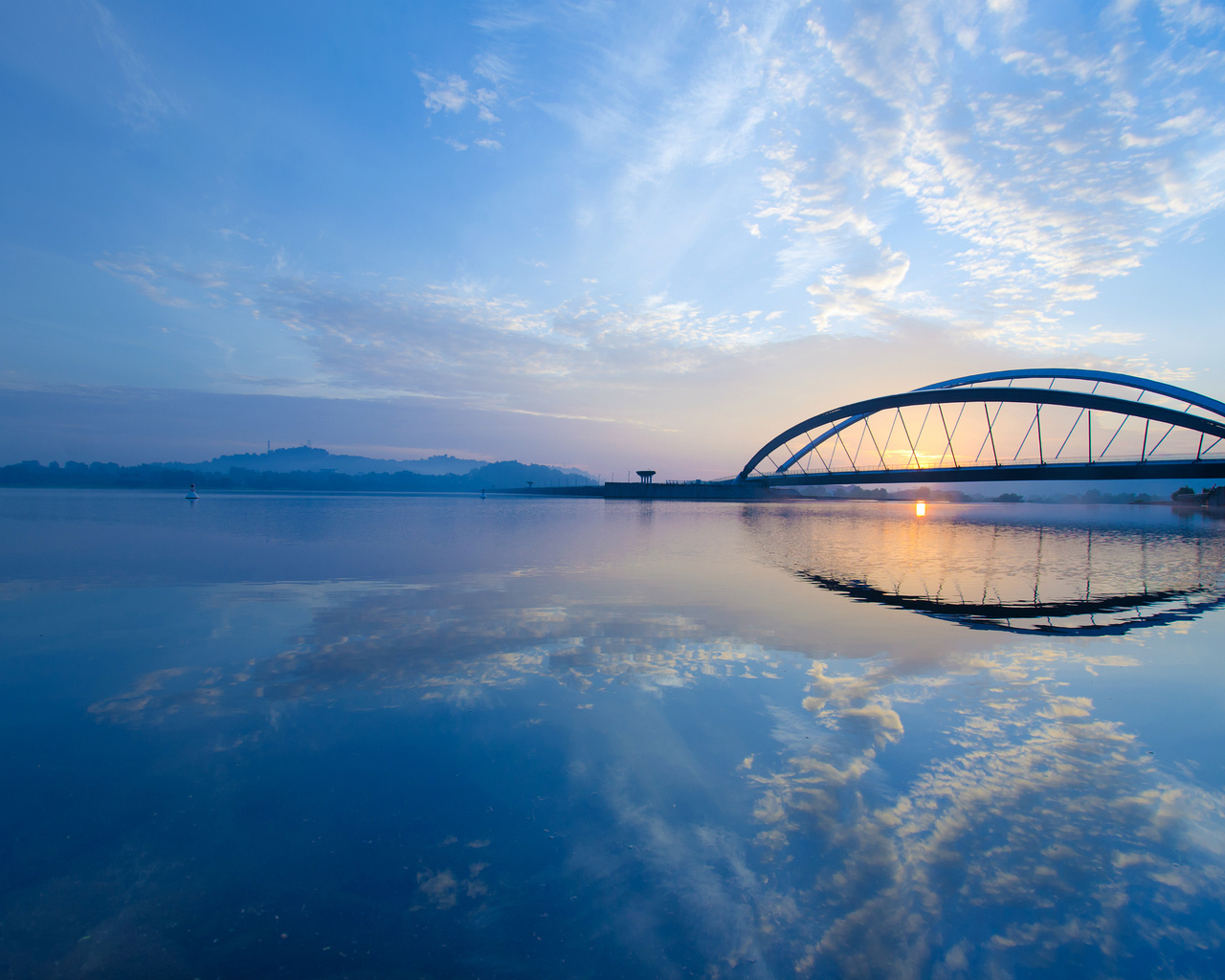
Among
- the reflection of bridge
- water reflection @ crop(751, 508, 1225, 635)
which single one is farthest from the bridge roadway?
the reflection of bridge

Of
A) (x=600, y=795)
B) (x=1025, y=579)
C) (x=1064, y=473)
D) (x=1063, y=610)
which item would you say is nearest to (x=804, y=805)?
(x=600, y=795)

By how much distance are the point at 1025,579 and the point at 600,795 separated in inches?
768

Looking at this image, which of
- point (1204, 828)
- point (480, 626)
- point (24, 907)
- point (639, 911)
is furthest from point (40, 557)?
point (1204, 828)

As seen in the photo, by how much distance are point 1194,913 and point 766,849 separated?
9.14ft

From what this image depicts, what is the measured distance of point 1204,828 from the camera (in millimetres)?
4902

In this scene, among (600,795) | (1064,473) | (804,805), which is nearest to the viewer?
(804,805)

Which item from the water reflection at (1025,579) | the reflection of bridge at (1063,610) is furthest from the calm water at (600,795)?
the water reflection at (1025,579)

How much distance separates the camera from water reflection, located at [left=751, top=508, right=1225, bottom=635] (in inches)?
528

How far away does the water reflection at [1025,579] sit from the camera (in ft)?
44.0

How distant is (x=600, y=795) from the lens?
205 inches

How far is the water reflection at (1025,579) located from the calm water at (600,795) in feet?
5.04

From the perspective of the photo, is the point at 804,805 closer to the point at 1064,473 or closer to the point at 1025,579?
the point at 1025,579

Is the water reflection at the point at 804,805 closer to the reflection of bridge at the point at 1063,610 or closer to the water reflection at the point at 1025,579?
the reflection of bridge at the point at 1063,610

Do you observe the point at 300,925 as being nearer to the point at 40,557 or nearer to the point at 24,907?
the point at 24,907
